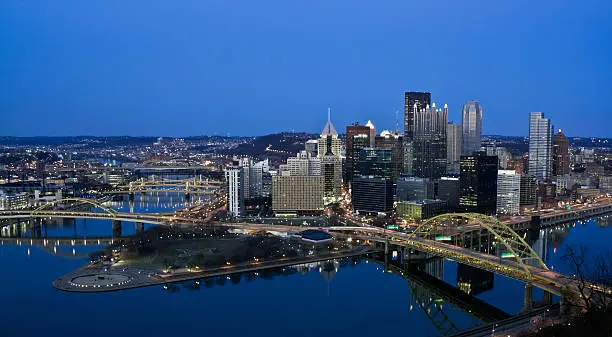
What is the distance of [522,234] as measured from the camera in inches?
1372

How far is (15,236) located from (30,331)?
16.2m

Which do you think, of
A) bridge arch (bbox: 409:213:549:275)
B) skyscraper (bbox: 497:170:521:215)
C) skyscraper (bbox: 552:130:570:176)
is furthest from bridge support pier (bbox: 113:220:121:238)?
skyscraper (bbox: 552:130:570:176)

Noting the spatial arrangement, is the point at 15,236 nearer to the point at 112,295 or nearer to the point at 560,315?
the point at 112,295

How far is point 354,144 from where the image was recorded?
54.8 m

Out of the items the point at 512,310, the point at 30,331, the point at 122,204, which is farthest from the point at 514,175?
the point at 30,331

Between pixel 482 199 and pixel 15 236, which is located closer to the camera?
pixel 15 236

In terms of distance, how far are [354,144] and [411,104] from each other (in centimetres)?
1572

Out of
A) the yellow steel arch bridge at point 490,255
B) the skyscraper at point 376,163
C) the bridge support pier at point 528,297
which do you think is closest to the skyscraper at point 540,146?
the skyscraper at point 376,163

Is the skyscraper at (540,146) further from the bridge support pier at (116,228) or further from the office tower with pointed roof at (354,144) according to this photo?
the bridge support pier at (116,228)

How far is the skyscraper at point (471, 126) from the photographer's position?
69.8 metres

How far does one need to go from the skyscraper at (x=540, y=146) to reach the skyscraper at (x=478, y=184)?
2119cm

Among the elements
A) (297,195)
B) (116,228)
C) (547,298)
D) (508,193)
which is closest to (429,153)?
(508,193)

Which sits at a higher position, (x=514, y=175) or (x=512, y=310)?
(x=514, y=175)

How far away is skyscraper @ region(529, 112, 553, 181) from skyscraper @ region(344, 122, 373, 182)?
1662 centimetres
